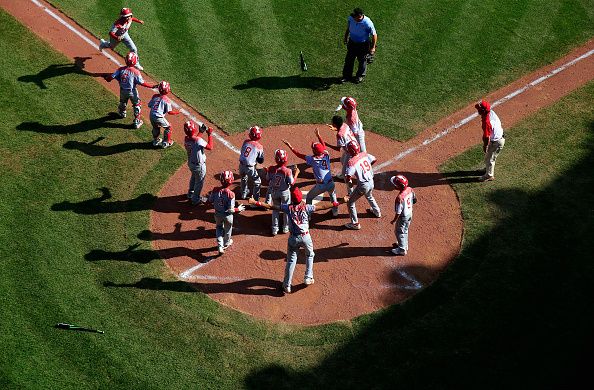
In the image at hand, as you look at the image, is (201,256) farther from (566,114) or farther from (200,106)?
(566,114)

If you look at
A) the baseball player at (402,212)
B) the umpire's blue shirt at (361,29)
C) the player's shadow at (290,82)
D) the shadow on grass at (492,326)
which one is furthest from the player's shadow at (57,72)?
the shadow on grass at (492,326)

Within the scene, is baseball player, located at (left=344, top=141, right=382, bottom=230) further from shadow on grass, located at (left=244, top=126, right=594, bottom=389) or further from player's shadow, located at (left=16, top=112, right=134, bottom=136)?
player's shadow, located at (left=16, top=112, right=134, bottom=136)

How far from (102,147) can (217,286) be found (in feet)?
19.2

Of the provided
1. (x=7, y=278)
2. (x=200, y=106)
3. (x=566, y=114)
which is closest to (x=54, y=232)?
(x=7, y=278)

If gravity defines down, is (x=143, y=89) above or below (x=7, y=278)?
above

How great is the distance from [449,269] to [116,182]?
839cm

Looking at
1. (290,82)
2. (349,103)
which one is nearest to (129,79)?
(290,82)

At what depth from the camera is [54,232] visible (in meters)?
17.9

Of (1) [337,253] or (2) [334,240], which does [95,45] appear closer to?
(2) [334,240]

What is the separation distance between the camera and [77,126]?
2102 centimetres

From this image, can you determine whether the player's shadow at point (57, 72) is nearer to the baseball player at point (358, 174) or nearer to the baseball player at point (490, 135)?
the baseball player at point (358, 174)

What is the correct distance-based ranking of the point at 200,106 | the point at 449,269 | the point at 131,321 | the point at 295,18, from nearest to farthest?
the point at 131,321, the point at 449,269, the point at 200,106, the point at 295,18

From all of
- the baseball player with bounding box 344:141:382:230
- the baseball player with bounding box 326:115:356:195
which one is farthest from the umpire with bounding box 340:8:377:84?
the baseball player with bounding box 344:141:382:230

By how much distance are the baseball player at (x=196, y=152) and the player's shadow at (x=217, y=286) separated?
2622mm
